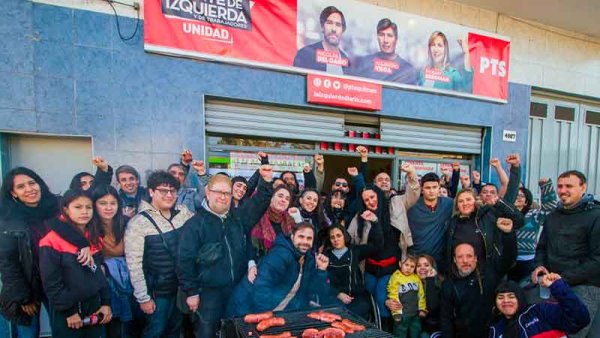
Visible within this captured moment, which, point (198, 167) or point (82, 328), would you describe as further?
point (198, 167)

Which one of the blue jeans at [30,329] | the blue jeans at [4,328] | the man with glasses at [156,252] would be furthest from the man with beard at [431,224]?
the blue jeans at [4,328]

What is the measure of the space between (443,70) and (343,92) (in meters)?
2.17

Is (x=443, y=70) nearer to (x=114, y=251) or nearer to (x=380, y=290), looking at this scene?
(x=380, y=290)

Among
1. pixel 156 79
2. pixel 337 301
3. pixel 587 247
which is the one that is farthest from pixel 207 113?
pixel 587 247

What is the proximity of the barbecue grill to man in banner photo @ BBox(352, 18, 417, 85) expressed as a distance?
3830 millimetres

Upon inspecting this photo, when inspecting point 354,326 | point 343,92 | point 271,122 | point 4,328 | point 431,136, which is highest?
point 343,92

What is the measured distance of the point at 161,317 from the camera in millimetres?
2594

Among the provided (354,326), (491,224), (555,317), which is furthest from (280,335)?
(491,224)

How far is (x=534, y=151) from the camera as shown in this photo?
260 inches

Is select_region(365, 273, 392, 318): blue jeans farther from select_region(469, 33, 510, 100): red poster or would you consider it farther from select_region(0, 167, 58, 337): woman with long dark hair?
select_region(469, 33, 510, 100): red poster

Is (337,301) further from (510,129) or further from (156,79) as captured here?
(510,129)

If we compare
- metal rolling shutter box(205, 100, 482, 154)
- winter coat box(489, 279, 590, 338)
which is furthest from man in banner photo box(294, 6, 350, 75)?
winter coat box(489, 279, 590, 338)

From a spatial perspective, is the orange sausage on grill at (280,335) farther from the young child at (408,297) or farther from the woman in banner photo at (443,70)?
the woman in banner photo at (443,70)

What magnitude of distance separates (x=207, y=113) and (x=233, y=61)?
31.7 inches
